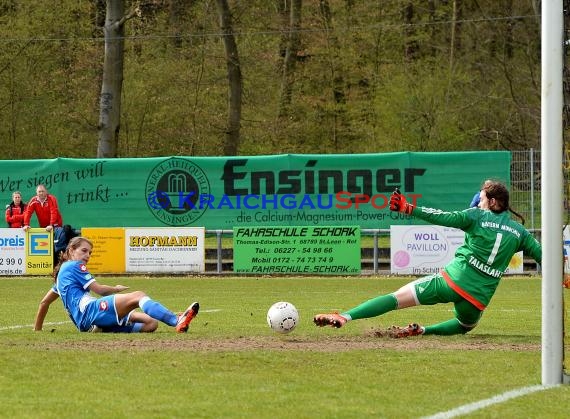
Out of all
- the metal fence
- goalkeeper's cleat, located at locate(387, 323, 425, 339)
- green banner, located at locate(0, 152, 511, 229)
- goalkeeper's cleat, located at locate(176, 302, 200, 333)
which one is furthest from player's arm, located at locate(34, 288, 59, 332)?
the metal fence

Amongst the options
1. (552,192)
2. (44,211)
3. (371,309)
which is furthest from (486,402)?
(44,211)

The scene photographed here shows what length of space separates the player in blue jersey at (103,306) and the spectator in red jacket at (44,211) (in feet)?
43.1

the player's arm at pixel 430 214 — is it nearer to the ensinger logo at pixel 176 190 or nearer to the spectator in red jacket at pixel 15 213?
the ensinger logo at pixel 176 190

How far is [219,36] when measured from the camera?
41812 millimetres

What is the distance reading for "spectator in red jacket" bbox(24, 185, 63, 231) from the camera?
25125 millimetres

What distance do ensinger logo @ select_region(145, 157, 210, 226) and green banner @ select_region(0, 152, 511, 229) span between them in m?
0.02

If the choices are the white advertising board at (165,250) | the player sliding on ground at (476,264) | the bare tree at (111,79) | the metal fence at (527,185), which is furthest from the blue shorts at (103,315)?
the bare tree at (111,79)

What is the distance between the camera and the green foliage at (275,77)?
40344 mm

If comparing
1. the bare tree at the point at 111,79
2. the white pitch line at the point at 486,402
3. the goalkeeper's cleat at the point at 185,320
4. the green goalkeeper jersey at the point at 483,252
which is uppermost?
the bare tree at the point at 111,79

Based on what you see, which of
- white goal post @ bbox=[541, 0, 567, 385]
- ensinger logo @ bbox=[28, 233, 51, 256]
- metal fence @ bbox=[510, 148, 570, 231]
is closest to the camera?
white goal post @ bbox=[541, 0, 567, 385]

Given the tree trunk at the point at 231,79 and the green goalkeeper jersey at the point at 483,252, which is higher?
the tree trunk at the point at 231,79

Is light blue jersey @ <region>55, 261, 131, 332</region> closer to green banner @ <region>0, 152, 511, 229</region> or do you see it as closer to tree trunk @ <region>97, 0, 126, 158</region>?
green banner @ <region>0, 152, 511, 229</region>

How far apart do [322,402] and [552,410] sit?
4.85 feet

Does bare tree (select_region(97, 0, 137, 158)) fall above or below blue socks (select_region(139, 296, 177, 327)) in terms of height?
above
